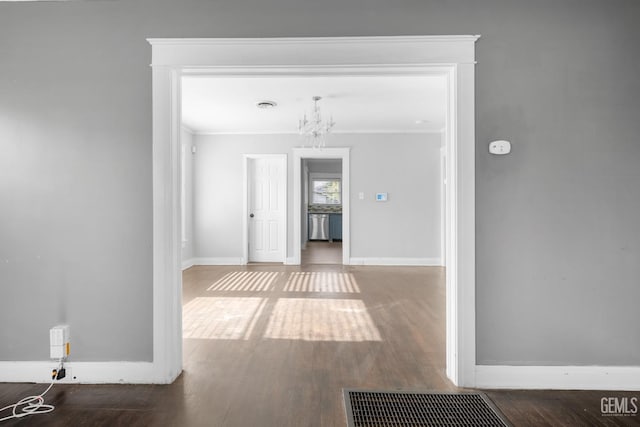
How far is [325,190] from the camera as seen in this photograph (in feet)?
42.7

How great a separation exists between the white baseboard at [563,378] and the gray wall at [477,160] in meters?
0.06

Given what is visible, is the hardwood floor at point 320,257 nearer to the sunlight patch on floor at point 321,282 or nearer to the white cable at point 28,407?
the sunlight patch on floor at point 321,282

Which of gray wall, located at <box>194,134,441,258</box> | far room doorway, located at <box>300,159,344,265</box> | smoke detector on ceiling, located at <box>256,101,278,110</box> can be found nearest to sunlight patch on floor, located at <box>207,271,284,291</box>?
gray wall, located at <box>194,134,441,258</box>

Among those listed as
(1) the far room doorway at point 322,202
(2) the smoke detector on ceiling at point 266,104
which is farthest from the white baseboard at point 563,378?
(1) the far room doorway at point 322,202

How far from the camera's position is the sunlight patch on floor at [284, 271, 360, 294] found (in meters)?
4.85

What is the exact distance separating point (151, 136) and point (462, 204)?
6.46ft

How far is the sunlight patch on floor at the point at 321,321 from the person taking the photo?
305 cm

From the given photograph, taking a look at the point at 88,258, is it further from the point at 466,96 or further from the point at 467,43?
the point at 467,43

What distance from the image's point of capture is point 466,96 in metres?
2.21

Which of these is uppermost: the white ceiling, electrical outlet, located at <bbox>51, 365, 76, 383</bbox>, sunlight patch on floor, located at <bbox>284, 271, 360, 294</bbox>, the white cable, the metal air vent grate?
the white ceiling

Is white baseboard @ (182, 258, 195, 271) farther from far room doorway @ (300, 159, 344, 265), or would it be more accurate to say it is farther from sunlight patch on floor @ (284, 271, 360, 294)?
far room doorway @ (300, 159, 344, 265)

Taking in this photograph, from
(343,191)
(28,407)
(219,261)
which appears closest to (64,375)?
(28,407)

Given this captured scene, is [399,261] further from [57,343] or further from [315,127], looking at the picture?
[57,343]

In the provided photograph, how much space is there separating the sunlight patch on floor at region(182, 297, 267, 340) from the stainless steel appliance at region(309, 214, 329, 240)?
26.8ft
